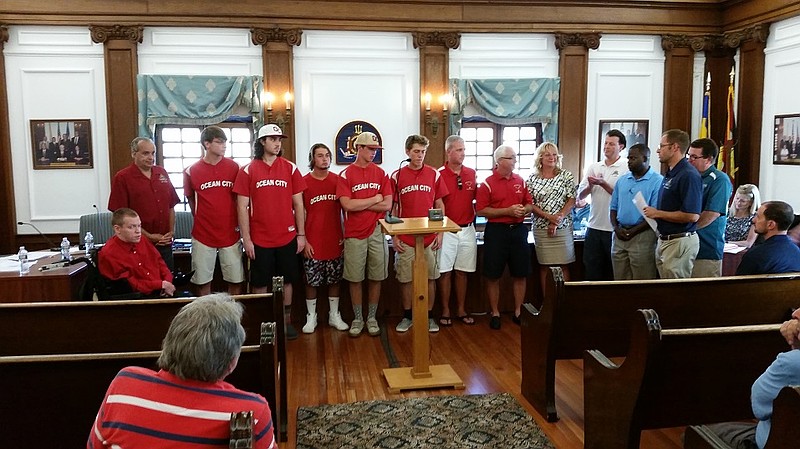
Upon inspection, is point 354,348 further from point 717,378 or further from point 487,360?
point 717,378

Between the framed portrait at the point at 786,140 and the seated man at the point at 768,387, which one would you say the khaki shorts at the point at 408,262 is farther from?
the framed portrait at the point at 786,140

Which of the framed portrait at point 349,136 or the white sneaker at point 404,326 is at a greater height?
the framed portrait at point 349,136

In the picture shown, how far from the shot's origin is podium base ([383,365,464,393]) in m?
3.82

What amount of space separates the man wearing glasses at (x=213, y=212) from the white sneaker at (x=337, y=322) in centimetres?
84

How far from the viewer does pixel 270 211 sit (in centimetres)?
468

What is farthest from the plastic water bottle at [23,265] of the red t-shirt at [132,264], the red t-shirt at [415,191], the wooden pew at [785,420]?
the wooden pew at [785,420]

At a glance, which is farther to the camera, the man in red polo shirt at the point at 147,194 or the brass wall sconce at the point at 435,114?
the brass wall sconce at the point at 435,114

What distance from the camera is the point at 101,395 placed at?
2180mm

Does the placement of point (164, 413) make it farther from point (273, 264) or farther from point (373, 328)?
point (373, 328)

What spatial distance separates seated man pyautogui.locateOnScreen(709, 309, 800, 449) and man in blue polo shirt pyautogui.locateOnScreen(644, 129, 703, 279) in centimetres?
223

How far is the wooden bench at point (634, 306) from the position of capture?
3.15 metres

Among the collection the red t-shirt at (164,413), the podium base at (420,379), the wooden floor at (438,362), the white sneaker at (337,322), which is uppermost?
the red t-shirt at (164,413)

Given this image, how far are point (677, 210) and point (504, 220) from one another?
4.54ft

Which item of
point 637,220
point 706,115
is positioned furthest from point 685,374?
point 706,115
